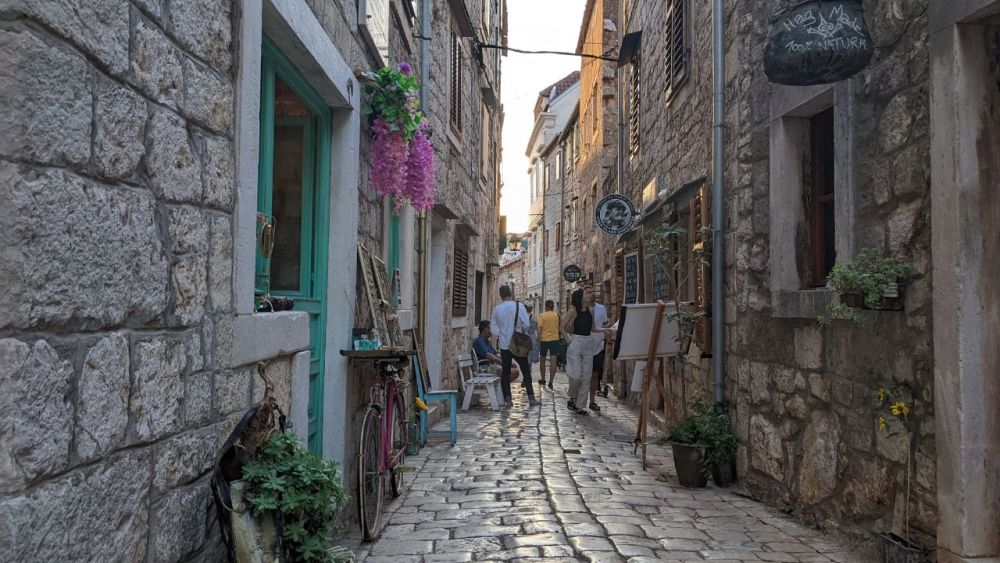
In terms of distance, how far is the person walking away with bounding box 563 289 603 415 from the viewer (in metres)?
9.84

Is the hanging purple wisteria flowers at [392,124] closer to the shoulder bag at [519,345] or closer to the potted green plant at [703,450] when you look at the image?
the potted green plant at [703,450]

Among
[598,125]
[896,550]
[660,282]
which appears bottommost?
[896,550]

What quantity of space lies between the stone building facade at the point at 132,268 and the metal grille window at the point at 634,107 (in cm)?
860

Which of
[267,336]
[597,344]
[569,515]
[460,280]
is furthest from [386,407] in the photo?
[460,280]

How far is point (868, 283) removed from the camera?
3.67 meters

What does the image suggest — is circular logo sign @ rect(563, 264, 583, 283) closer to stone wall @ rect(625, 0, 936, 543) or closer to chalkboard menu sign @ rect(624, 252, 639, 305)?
chalkboard menu sign @ rect(624, 252, 639, 305)

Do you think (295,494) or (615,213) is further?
(615,213)

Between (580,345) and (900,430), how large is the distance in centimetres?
624

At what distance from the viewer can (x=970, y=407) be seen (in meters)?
3.21

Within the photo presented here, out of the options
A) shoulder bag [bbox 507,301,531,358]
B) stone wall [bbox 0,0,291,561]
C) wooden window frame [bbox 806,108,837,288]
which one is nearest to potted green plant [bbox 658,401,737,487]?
wooden window frame [bbox 806,108,837,288]

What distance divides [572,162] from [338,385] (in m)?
20.0

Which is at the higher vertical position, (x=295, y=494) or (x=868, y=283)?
(x=868, y=283)

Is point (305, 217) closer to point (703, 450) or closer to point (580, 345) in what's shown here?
point (703, 450)

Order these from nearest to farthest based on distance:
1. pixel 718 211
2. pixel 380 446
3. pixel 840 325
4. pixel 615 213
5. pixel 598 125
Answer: pixel 840 325 < pixel 380 446 < pixel 718 211 < pixel 615 213 < pixel 598 125
